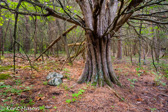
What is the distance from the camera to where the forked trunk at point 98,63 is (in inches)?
129

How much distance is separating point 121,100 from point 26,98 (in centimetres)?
248

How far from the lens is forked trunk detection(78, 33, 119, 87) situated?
327 centimetres

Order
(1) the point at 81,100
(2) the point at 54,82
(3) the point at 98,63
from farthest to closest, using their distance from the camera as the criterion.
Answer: (3) the point at 98,63 → (2) the point at 54,82 → (1) the point at 81,100

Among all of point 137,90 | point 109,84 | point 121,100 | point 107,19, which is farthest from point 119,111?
point 107,19

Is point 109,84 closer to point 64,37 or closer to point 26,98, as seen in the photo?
point 26,98

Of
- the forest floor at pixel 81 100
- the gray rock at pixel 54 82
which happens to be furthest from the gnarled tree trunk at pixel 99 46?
the gray rock at pixel 54 82

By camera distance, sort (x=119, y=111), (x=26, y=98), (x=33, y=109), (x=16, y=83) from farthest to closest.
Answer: (x=16, y=83)
(x=26, y=98)
(x=119, y=111)
(x=33, y=109)

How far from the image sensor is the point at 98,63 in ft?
11.1

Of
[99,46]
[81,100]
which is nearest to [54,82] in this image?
[81,100]

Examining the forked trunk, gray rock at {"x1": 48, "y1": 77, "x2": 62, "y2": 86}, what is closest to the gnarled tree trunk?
the forked trunk

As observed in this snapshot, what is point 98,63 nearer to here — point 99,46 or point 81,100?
point 99,46

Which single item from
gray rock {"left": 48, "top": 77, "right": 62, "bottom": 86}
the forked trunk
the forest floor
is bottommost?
the forest floor

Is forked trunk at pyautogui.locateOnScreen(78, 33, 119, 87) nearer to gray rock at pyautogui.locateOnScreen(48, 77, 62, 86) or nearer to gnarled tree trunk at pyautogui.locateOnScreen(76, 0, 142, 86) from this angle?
gnarled tree trunk at pyautogui.locateOnScreen(76, 0, 142, 86)

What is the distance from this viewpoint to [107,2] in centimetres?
352
